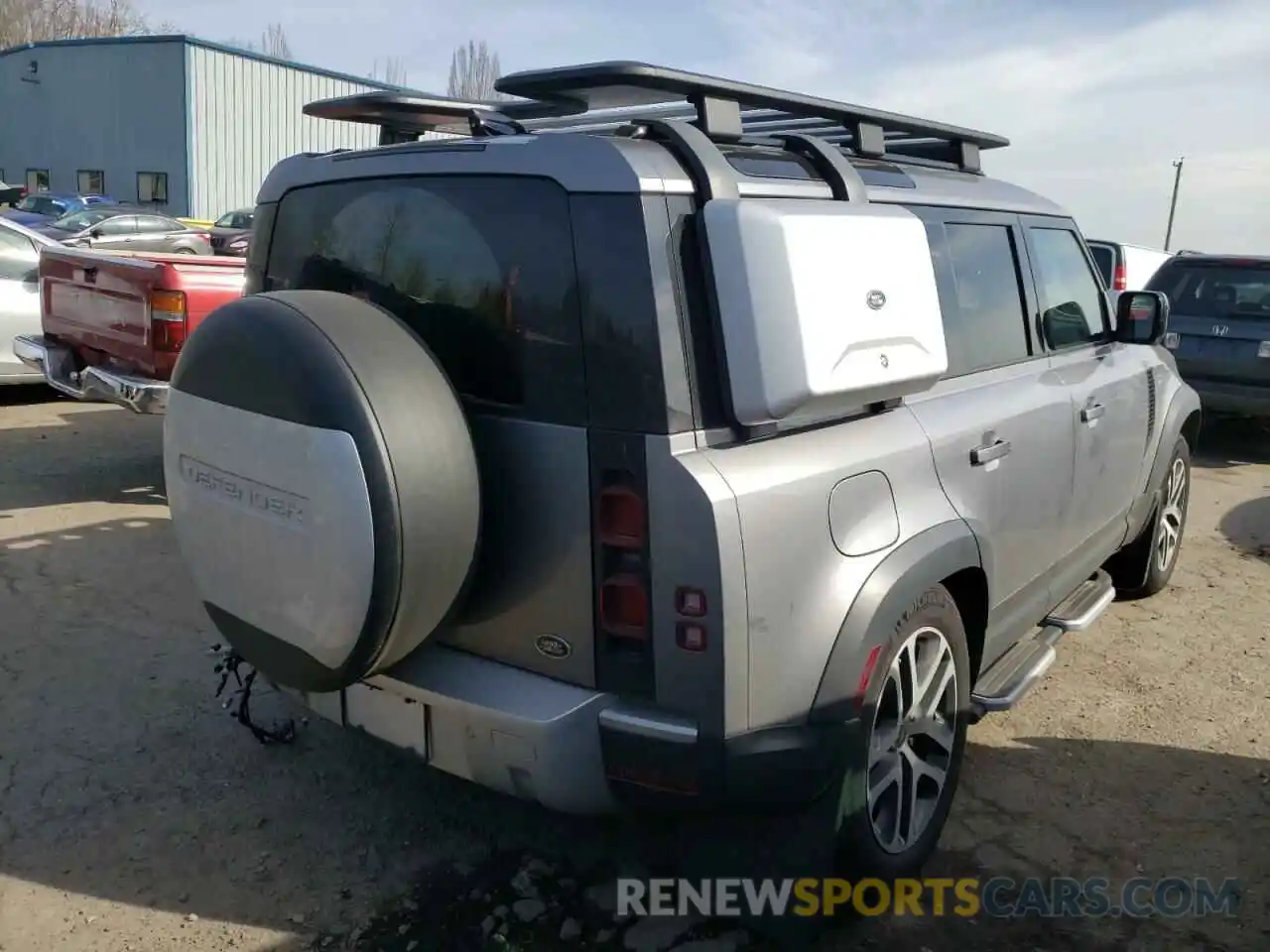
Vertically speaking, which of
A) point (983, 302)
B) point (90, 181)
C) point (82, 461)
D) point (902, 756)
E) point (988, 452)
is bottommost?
point (902, 756)

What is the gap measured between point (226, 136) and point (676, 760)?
35942mm

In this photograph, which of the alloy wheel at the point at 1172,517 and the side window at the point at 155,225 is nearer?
the alloy wheel at the point at 1172,517

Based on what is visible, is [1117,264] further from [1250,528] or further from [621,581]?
[621,581]

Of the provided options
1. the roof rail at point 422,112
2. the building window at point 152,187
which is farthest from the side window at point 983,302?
the building window at point 152,187

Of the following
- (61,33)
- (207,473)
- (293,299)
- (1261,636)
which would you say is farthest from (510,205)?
(61,33)

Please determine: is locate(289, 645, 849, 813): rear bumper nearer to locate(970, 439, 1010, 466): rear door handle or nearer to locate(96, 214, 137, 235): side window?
locate(970, 439, 1010, 466): rear door handle

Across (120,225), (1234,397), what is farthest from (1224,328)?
(120,225)

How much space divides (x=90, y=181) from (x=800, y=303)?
132 feet

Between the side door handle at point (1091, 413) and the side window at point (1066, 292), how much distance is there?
250 mm

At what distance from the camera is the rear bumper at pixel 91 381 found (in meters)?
5.97

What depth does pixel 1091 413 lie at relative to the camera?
3961 millimetres

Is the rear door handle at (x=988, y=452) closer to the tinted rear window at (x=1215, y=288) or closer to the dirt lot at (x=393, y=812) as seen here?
the dirt lot at (x=393, y=812)

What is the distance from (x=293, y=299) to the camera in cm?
248

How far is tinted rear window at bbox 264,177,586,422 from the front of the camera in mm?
2402
